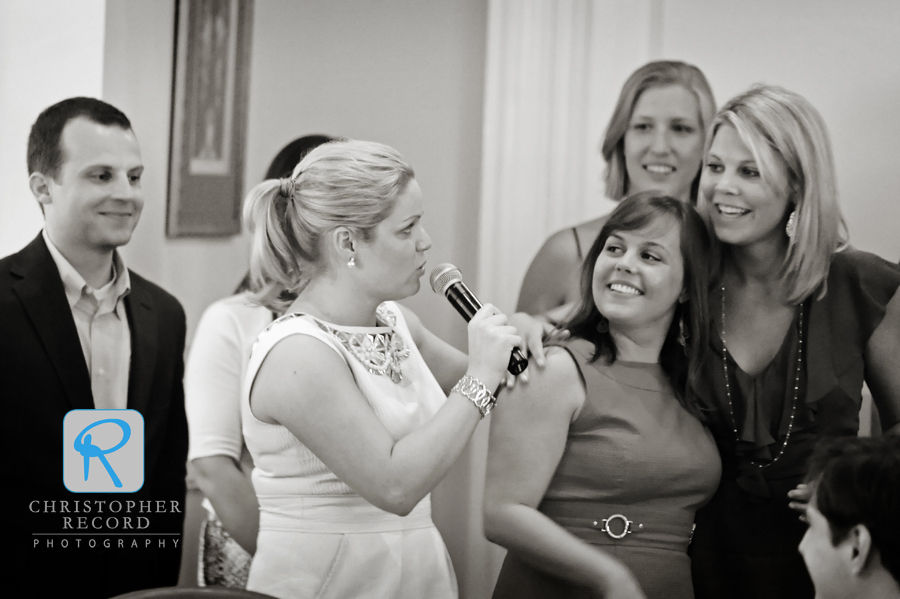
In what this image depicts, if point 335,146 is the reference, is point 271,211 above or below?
below

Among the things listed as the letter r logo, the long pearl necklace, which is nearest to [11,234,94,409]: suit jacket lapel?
the letter r logo

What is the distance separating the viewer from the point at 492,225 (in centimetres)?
252

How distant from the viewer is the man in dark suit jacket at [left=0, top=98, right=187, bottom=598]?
2205 mm

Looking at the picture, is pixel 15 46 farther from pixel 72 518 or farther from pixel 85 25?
pixel 72 518

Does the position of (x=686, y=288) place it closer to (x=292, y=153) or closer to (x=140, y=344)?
(x=292, y=153)

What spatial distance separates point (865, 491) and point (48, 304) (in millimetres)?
1941

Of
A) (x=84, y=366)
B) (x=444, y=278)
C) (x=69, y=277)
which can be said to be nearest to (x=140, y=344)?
(x=84, y=366)

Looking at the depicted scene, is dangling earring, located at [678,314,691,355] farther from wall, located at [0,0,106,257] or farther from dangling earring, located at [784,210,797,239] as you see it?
wall, located at [0,0,106,257]

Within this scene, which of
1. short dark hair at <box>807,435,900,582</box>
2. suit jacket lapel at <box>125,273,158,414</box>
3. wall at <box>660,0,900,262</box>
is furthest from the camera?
wall at <box>660,0,900,262</box>

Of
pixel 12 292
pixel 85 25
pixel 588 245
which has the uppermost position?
pixel 85 25

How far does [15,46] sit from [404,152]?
3.60 ft

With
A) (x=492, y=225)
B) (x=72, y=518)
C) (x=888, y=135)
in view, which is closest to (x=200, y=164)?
(x=492, y=225)

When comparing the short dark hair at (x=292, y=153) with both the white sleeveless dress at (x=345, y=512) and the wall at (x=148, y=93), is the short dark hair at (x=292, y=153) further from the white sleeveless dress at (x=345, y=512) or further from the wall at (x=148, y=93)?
the white sleeveless dress at (x=345, y=512)

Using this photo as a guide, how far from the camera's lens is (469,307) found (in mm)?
1897
